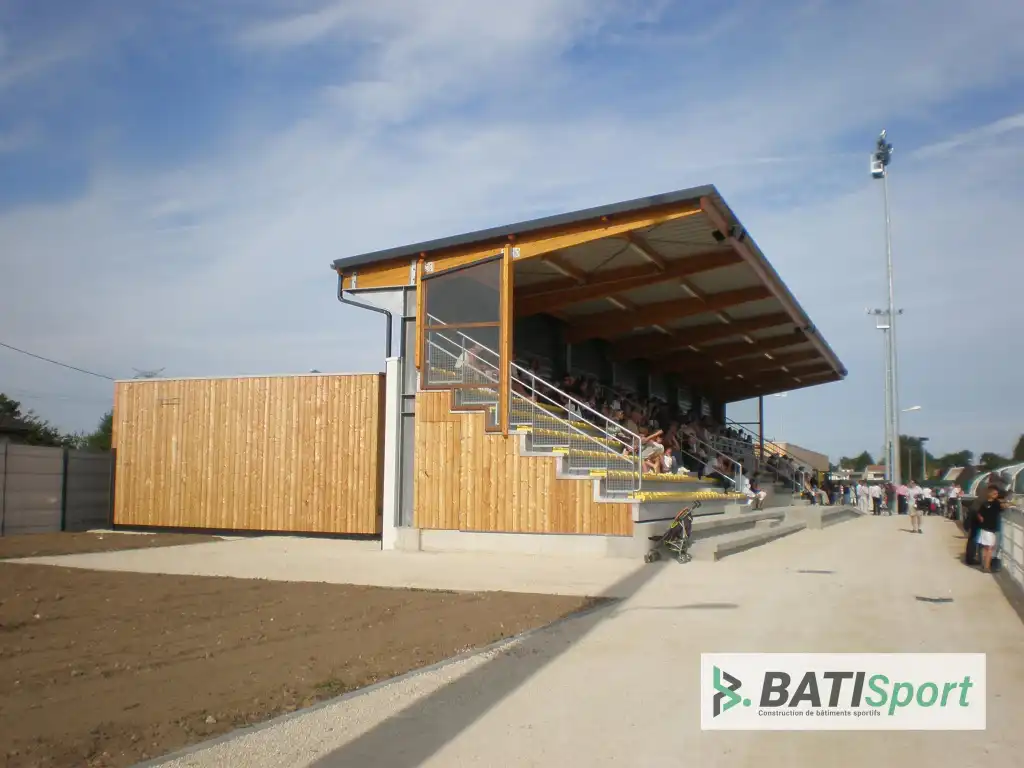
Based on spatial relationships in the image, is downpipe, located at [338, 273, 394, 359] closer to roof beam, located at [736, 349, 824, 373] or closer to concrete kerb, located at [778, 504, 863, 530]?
concrete kerb, located at [778, 504, 863, 530]

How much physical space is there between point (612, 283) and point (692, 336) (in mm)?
8098

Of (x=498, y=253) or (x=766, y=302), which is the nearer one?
(x=498, y=253)

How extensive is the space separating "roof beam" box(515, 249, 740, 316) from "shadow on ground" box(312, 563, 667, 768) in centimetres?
1163

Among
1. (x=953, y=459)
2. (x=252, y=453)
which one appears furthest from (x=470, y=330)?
(x=953, y=459)

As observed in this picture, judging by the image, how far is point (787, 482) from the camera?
3753cm

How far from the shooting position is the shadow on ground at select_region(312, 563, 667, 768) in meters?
4.75

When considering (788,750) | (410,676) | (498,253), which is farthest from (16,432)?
(788,750)

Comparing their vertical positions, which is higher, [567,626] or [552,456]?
[552,456]

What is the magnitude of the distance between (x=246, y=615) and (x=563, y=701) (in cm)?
428

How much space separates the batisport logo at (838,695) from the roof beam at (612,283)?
13.0m


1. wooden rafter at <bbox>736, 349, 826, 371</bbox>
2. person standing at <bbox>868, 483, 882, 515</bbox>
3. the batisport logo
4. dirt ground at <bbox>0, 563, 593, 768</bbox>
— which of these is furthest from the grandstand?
person standing at <bbox>868, 483, 882, 515</bbox>

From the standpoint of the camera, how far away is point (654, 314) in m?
23.3

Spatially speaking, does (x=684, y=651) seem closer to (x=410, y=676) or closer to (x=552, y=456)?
(x=410, y=676)

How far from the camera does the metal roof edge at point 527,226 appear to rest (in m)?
14.9
